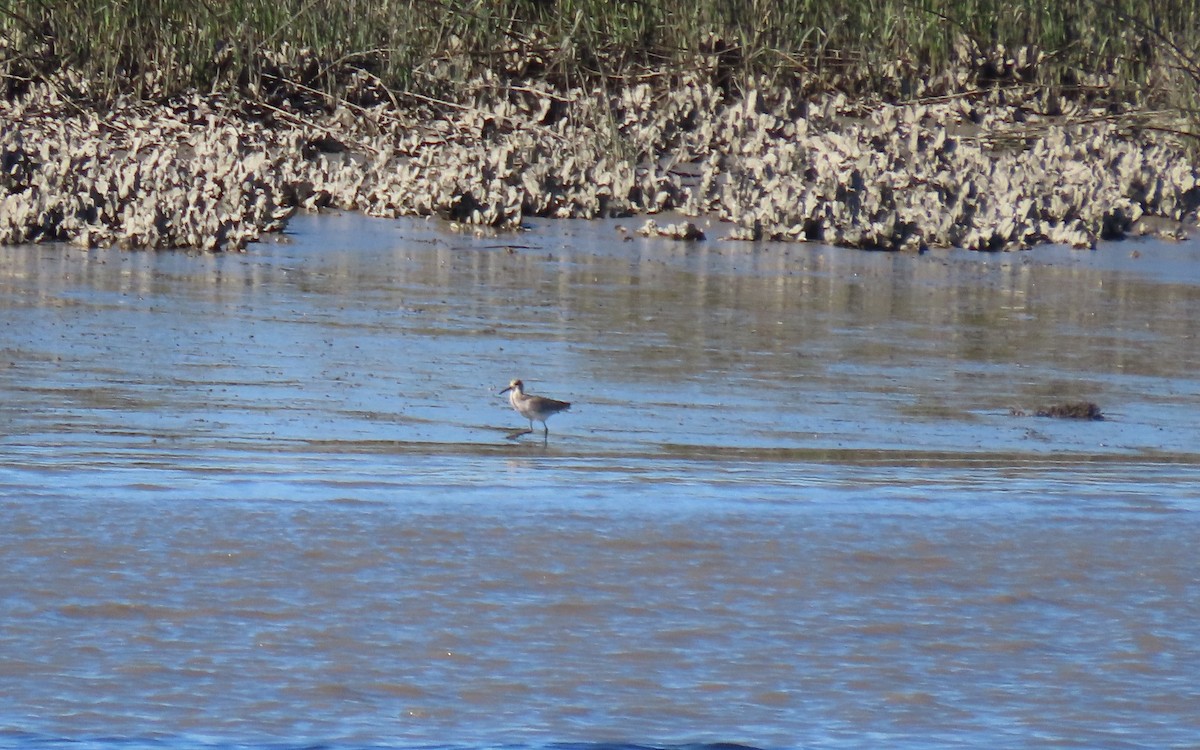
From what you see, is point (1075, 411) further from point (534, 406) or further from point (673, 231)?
point (673, 231)

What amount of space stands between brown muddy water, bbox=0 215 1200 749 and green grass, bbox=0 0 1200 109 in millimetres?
2468

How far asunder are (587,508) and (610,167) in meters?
5.64

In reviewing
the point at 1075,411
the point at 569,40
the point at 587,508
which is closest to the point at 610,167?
the point at 569,40

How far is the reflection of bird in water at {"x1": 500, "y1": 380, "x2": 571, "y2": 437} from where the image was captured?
7277 millimetres

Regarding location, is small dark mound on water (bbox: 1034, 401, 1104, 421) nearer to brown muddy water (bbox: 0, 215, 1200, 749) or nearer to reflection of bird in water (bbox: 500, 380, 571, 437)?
brown muddy water (bbox: 0, 215, 1200, 749)

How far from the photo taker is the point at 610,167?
11.6 meters

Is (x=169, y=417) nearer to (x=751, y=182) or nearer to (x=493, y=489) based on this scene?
(x=493, y=489)

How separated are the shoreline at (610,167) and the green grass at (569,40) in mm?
225

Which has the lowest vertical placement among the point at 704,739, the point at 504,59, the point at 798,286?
the point at 704,739

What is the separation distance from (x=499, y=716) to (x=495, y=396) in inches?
137

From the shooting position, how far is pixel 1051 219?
11.6 m

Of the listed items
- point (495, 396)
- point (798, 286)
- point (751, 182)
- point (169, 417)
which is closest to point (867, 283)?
point (798, 286)

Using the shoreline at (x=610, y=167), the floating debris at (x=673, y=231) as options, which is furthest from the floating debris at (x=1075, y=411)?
the floating debris at (x=673, y=231)

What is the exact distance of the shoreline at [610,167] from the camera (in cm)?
1105
